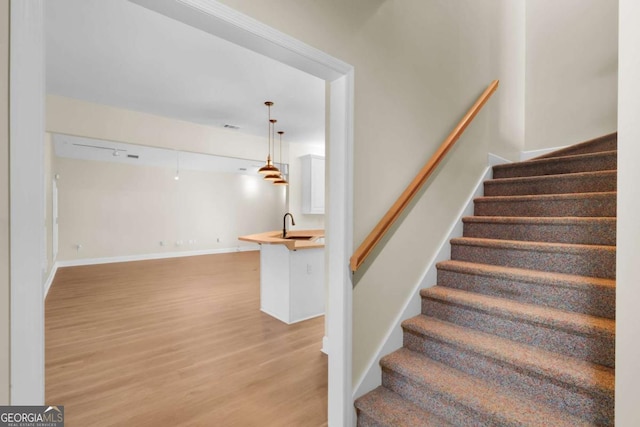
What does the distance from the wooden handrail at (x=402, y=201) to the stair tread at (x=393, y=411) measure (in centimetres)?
81

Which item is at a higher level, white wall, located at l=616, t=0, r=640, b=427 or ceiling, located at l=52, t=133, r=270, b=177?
ceiling, located at l=52, t=133, r=270, b=177

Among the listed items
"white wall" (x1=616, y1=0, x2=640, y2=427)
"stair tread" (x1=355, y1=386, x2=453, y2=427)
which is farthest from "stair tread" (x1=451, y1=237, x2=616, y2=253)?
"stair tread" (x1=355, y1=386, x2=453, y2=427)

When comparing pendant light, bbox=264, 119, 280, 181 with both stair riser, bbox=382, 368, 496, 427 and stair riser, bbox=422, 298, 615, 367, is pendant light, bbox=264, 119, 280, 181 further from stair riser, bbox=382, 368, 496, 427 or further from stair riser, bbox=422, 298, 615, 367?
stair riser, bbox=382, 368, 496, 427

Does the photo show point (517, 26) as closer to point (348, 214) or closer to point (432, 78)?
point (432, 78)

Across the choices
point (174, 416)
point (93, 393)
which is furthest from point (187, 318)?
point (174, 416)

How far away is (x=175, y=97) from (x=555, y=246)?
15.5 feet

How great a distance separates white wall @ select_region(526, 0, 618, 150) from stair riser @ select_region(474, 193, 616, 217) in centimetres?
170

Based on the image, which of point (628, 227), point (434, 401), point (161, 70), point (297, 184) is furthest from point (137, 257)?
point (628, 227)

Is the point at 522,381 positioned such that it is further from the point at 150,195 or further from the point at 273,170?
the point at 150,195

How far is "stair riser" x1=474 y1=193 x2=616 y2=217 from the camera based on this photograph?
6.65 ft

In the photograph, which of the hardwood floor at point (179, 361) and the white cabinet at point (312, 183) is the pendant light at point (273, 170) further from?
the hardwood floor at point (179, 361)

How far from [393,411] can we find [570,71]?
4.13 meters

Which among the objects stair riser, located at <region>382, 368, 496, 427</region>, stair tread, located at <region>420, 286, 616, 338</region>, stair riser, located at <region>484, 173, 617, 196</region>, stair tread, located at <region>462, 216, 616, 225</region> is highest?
stair riser, located at <region>484, 173, 617, 196</region>
